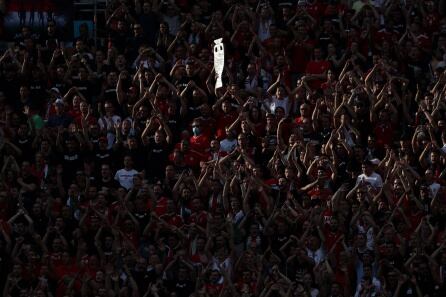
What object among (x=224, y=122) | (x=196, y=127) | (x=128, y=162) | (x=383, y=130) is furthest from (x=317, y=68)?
(x=128, y=162)

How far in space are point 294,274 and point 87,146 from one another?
4288 mm

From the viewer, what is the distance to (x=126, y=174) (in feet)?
103

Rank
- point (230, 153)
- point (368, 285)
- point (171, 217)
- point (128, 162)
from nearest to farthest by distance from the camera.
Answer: point (368, 285), point (171, 217), point (128, 162), point (230, 153)

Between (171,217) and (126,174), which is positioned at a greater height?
(126,174)

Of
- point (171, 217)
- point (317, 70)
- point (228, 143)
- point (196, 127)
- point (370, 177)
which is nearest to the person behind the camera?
point (171, 217)

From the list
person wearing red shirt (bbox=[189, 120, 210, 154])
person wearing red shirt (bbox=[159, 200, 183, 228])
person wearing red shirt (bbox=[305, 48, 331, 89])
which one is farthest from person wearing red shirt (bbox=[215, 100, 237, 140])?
person wearing red shirt (bbox=[159, 200, 183, 228])

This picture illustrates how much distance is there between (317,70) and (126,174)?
4.12m

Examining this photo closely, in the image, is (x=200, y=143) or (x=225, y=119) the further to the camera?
(x=225, y=119)

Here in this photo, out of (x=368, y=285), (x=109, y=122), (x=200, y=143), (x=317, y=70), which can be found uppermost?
(x=317, y=70)

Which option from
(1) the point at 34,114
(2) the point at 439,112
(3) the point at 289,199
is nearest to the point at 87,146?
(1) the point at 34,114

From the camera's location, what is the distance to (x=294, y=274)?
2947 cm

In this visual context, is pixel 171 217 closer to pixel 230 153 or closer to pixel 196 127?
pixel 230 153

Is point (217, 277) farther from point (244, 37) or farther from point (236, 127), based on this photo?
point (244, 37)

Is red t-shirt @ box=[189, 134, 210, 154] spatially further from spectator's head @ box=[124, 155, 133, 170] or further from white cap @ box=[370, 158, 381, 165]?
white cap @ box=[370, 158, 381, 165]
